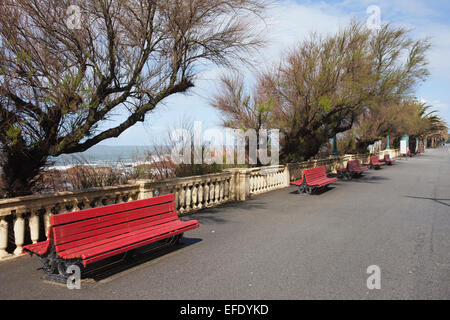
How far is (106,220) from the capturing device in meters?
5.23

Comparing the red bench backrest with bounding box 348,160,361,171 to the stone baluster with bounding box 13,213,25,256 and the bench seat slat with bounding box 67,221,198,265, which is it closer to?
the bench seat slat with bounding box 67,221,198,265

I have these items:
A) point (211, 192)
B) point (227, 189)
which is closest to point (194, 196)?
point (211, 192)

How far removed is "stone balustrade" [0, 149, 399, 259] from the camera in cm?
560

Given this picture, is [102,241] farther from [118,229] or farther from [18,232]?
[18,232]

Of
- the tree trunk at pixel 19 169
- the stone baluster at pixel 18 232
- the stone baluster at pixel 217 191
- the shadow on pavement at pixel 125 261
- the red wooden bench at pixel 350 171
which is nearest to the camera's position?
the shadow on pavement at pixel 125 261

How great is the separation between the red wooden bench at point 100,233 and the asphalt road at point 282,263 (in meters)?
0.33

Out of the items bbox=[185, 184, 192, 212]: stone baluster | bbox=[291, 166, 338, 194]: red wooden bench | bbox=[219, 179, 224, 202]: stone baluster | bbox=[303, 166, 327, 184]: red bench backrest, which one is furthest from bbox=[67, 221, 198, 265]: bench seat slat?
bbox=[303, 166, 327, 184]: red bench backrest

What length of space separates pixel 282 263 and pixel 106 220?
2.63m

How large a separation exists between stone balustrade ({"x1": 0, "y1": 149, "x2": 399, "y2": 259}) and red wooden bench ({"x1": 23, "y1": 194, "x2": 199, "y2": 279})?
24.3 inches

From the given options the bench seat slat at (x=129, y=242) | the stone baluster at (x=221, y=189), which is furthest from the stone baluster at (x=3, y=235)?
the stone baluster at (x=221, y=189)

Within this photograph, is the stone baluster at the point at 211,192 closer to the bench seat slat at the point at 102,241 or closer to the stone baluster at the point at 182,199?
the stone baluster at the point at 182,199

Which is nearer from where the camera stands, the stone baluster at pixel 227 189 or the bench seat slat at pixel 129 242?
the bench seat slat at pixel 129 242

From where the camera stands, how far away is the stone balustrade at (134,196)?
5.60m
